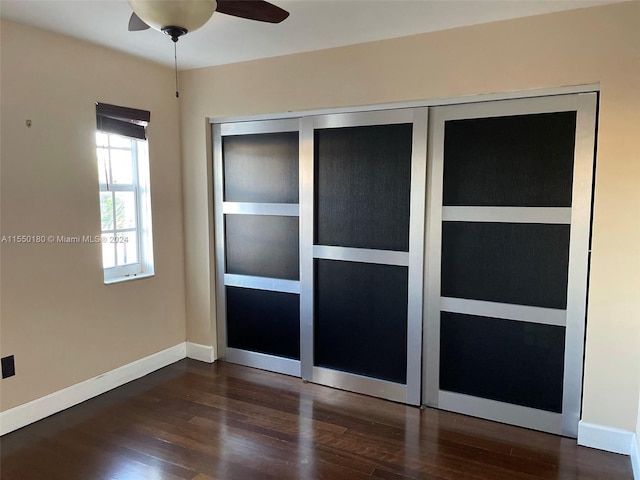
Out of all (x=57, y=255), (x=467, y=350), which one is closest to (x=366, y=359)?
(x=467, y=350)

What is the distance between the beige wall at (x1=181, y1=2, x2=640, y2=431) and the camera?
7.93ft

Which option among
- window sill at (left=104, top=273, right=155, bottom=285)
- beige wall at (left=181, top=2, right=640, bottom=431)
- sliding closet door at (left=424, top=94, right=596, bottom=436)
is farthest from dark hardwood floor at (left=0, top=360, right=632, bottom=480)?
window sill at (left=104, top=273, right=155, bottom=285)

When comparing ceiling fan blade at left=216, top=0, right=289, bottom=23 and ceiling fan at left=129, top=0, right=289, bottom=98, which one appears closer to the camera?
ceiling fan at left=129, top=0, right=289, bottom=98

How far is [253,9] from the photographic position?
200cm

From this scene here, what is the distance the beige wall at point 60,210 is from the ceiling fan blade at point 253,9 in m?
1.58

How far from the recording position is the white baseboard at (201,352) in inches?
154

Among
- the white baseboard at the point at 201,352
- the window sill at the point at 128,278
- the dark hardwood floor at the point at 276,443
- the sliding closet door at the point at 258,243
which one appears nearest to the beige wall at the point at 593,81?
the dark hardwood floor at the point at 276,443

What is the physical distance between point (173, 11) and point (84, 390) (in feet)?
8.77

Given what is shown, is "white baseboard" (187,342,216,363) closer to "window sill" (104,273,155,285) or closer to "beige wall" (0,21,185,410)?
"beige wall" (0,21,185,410)

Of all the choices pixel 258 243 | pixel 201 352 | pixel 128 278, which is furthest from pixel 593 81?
pixel 201 352

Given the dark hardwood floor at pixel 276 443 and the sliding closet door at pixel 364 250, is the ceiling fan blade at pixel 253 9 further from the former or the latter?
the dark hardwood floor at pixel 276 443

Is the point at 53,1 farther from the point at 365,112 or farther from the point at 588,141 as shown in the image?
the point at 588,141

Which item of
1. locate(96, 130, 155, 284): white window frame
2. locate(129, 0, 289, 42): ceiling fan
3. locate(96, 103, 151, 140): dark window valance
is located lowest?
locate(96, 130, 155, 284): white window frame

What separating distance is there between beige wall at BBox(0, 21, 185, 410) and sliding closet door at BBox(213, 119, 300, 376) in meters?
0.58
